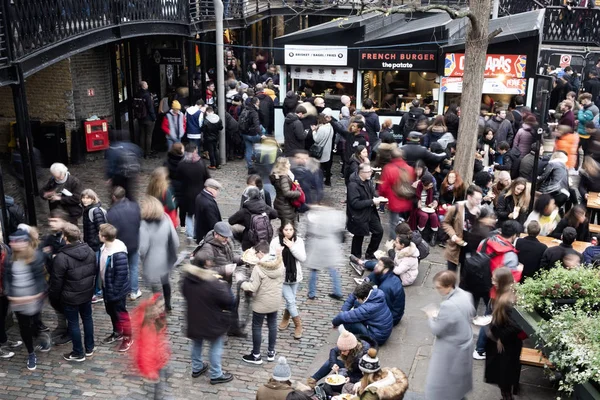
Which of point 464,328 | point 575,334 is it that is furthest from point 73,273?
point 575,334

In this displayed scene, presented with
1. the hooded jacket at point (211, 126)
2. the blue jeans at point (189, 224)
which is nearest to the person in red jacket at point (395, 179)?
→ the blue jeans at point (189, 224)

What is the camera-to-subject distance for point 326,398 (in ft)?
23.0

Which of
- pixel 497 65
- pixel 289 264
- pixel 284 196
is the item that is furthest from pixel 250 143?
pixel 289 264

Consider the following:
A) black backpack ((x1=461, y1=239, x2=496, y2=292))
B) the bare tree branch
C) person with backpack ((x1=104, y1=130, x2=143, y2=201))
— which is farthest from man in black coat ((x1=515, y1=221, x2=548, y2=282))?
person with backpack ((x1=104, y1=130, x2=143, y2=201))

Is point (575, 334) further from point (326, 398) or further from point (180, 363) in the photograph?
point (180, 363)

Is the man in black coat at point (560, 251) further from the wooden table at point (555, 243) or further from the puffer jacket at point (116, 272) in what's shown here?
the puffer jacket at point (116, 272)

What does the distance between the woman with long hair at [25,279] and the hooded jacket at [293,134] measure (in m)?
7.25

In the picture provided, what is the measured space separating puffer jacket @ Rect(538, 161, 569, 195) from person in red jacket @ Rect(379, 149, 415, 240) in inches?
87.9

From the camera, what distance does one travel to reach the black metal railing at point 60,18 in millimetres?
10906

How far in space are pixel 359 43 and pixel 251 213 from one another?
9.47 m

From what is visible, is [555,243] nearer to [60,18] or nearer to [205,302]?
[205,302]

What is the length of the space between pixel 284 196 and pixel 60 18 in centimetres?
516

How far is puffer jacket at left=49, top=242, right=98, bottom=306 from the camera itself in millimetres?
8055

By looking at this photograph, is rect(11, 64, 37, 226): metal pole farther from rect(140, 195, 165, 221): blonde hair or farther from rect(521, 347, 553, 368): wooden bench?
rect(521, 347, 553, 368): wooden bench
